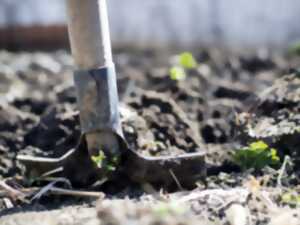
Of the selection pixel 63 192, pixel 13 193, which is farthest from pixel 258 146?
pixel 13 193

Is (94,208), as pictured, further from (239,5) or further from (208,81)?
(239,5)

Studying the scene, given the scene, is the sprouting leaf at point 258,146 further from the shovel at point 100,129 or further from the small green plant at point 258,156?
the shovel at point 100,129

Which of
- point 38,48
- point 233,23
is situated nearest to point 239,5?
point 233,23

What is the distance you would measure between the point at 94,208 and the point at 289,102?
732 millimetres

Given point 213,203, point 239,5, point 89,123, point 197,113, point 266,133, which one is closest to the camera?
point 213,203

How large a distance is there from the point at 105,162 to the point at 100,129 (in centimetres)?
9

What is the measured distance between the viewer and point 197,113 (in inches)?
96.7

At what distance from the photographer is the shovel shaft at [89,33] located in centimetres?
175

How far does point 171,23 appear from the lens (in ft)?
15.4

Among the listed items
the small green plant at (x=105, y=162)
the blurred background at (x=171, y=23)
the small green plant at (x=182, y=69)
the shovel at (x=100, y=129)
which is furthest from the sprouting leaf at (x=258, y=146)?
the blurred background at (x=171, y=23)

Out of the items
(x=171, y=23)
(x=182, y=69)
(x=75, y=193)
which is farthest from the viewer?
(x=171, y=23)

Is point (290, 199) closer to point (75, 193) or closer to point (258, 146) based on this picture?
point (258, 146)

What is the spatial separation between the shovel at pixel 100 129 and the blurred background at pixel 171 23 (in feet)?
8.50

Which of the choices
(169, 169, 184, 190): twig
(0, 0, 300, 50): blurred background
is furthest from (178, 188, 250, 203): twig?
(0, 0, 300, 50): blurred background
